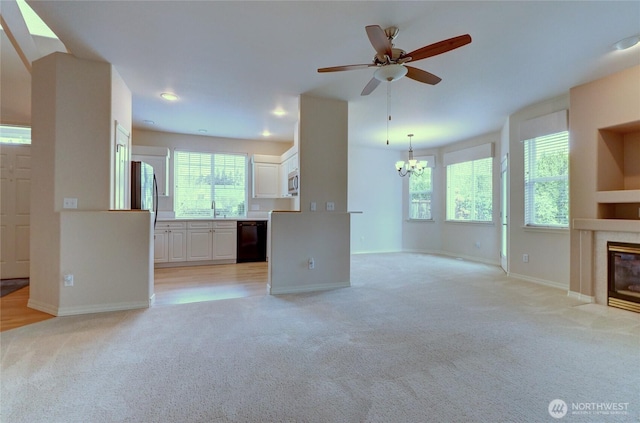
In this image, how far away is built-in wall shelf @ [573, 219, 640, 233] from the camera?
3260 millimetres

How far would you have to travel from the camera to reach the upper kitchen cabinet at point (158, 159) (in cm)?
576

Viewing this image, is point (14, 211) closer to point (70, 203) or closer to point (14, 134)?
point (14, 134)

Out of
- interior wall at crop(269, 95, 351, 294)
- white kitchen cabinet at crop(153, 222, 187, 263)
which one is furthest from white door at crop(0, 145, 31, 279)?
interior wall at crop(269, 95, 351, 294)

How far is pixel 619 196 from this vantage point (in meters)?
3.39

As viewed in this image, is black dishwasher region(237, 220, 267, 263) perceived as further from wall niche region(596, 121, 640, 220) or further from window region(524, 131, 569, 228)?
wall niche region(596, 121, 640, 220)

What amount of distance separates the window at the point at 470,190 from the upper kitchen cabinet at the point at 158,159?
6395 millimetres

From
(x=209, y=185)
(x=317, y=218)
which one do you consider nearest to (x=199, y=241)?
(x=209, y=185)

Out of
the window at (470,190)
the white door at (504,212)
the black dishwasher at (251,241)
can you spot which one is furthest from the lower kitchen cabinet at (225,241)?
the white door at (504,212)

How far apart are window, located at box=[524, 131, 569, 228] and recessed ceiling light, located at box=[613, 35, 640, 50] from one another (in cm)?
150

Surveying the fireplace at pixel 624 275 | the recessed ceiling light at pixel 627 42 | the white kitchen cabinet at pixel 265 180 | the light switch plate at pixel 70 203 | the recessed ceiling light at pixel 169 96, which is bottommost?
the fireplace at pixel 624 275

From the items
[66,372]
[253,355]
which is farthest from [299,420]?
[66,372]

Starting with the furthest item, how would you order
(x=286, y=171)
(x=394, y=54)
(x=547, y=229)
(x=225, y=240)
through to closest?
(x=286, y=171), (x=225, y=240), (x=547, y=229), (x=394, y=54)

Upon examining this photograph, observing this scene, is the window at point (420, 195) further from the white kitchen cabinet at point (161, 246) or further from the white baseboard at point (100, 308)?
the white baseboard at point (100, 308)

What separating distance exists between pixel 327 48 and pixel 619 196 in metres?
3.70
